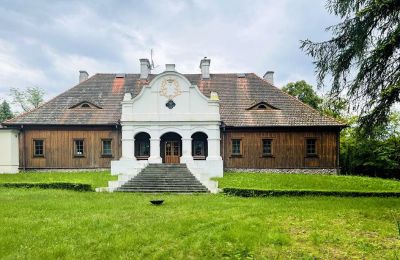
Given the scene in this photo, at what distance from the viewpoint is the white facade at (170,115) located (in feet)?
80.0

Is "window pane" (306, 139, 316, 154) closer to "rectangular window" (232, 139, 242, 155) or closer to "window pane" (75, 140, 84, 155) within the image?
"rectangular window" (232, 139, 242, 155)

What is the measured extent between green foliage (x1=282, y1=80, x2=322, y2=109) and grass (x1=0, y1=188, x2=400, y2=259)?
26115 millimetres

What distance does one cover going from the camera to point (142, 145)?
87.0ft

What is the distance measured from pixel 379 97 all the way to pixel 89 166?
20.9m

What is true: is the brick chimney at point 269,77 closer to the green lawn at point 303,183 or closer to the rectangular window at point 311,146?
the rectangular window at point 311,146

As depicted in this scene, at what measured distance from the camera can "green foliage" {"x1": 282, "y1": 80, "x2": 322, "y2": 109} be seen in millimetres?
39312

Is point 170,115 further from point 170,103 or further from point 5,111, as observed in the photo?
point 5,111

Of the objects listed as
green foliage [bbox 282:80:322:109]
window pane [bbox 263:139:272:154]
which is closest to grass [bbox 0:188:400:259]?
window pane [bbox 263:139:272:154]

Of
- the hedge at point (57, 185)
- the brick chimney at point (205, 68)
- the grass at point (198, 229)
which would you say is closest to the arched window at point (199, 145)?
the brick chimney at point (205, 68)

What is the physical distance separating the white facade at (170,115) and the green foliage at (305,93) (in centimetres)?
1849

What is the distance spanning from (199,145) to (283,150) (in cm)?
618

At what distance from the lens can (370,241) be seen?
27.3 feet

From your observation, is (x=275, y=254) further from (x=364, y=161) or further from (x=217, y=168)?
(x=364, y=161)

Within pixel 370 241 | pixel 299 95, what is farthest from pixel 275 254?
pixel 299 95
